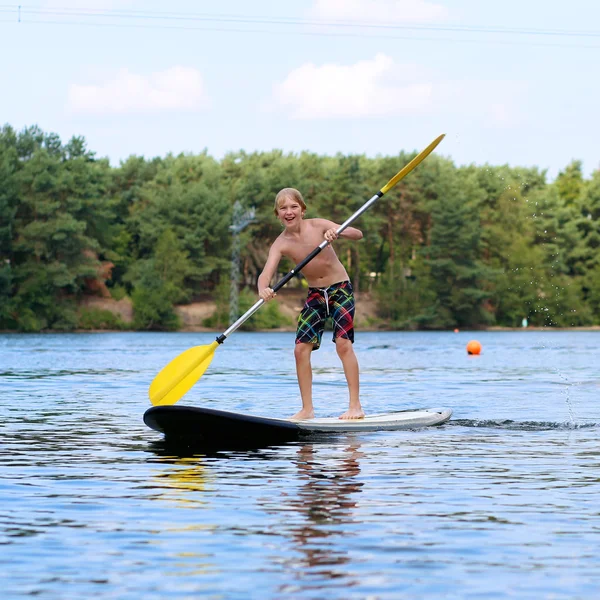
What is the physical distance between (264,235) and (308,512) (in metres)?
78.4

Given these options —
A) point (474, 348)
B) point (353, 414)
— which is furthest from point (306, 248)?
point (474, 348)

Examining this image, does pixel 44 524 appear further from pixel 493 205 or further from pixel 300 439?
pixel 493 205

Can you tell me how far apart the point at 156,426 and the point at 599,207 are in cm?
8514

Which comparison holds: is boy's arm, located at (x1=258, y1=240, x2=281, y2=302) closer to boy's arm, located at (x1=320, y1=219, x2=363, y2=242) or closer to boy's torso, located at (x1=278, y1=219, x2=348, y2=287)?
boy's torso, located at (x1=278, y1=219, x2=348, y2=287)

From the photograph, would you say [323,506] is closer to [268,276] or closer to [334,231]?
[268,276]

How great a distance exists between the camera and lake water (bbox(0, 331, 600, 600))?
547 cm

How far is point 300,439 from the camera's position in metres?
10.8

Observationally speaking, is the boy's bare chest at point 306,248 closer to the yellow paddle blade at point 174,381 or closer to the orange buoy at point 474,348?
the yellow paddle blade at point 174,381

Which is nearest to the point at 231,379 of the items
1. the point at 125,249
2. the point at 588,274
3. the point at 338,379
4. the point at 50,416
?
the point at 338,379

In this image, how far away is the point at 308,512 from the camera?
23.1 ft

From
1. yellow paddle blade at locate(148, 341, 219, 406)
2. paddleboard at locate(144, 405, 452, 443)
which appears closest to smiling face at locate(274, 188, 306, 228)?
yellow paddle blade at locate(148, 341, 219, 406)

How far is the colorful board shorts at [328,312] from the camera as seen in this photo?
10922mm

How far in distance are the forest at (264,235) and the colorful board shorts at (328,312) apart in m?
64.3

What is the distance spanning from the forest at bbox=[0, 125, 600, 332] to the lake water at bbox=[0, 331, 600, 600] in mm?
64163
